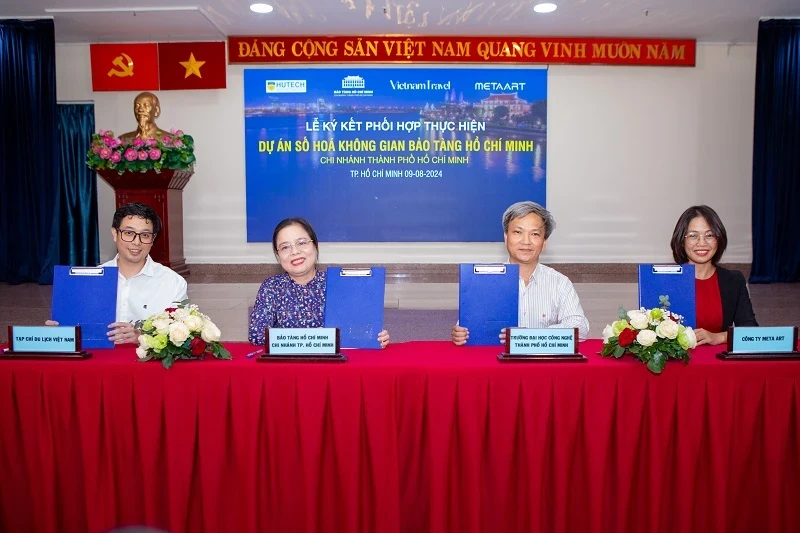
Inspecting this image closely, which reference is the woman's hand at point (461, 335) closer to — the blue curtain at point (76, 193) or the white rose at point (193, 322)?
the white rose at point (193, 322)

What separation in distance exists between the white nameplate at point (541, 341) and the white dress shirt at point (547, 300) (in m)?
0.58

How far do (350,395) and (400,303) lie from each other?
461cm

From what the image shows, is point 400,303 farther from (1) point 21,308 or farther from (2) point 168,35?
(2) point 168,35

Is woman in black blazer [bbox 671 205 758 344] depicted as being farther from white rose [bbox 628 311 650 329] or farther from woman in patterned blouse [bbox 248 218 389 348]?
woman in patterned blouse [bbox 248 218 389 348]

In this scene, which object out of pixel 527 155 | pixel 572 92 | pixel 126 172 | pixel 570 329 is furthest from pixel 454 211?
pixel 570 329

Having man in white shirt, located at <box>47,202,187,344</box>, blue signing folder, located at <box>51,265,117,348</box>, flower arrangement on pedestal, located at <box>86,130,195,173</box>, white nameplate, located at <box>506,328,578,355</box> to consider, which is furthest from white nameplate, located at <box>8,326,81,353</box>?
flower arrangement on pedestal, located at <box>86,130,195,173</box>

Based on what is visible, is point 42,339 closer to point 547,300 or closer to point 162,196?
point 547,300

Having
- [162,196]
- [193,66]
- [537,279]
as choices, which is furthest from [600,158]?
[537,279]

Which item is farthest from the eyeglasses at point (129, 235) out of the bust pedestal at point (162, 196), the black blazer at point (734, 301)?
the bust pedestal at point (162, 196)

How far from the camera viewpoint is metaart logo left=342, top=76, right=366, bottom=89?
833 cm

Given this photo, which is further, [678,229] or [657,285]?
[678,229]

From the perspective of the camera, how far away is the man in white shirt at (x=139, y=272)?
2578 mm

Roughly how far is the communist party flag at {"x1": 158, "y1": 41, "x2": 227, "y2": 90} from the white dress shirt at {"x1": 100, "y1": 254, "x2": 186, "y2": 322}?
6.15 m

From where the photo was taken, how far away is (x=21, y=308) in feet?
20.5
